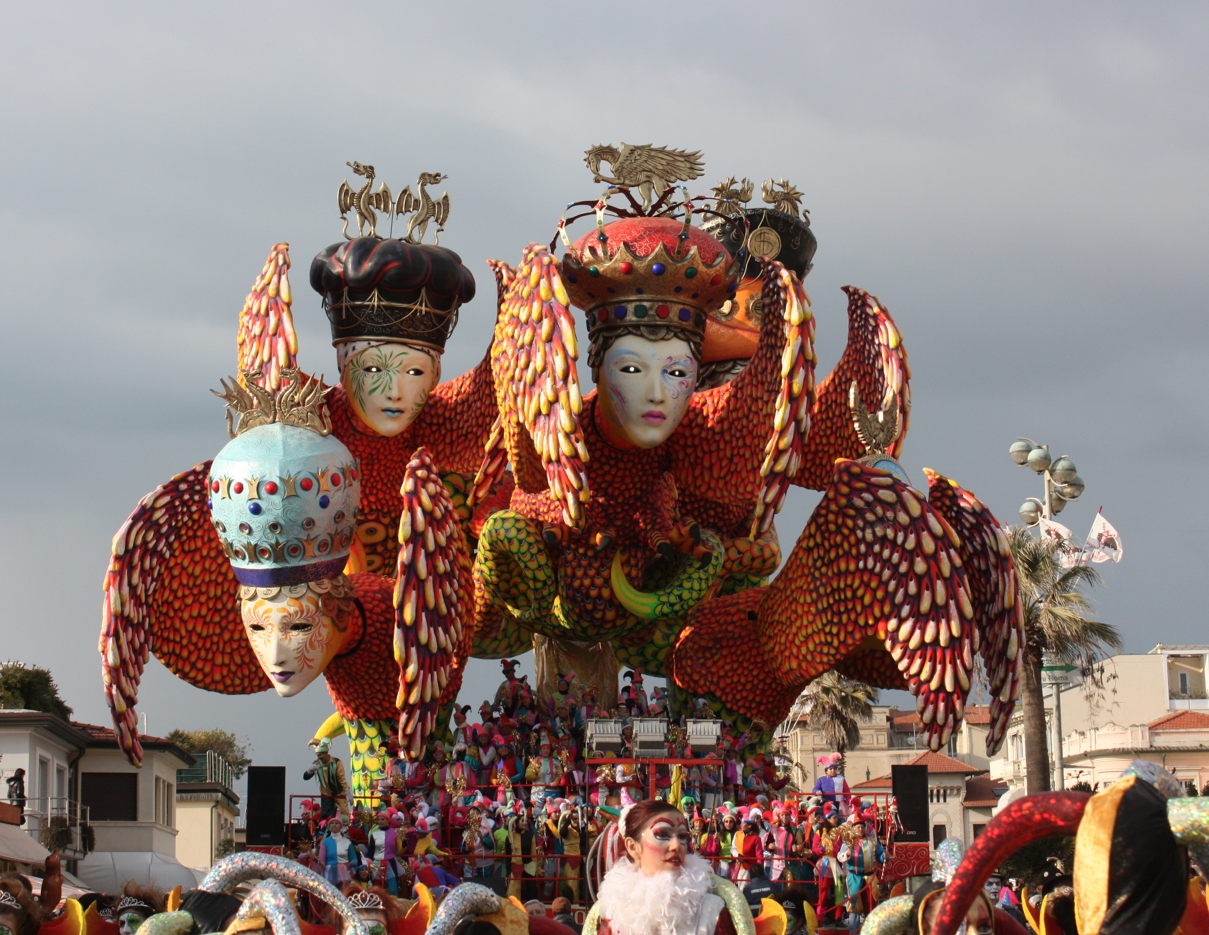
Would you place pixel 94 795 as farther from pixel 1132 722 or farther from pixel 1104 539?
pixel 1132 722

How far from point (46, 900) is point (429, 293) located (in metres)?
9.44

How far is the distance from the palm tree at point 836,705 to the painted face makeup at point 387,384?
15.9m

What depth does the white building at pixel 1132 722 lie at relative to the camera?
135ft

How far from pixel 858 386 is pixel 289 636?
283 inches

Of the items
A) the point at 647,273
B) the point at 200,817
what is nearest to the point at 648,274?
the point at 647,273

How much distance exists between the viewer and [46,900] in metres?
9.23

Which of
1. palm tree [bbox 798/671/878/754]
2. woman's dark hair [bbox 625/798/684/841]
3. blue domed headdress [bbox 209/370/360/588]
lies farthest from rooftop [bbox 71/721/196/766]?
woman's dark hair [bbox 625/798/684/841]

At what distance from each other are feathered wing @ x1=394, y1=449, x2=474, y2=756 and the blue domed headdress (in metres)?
0.86

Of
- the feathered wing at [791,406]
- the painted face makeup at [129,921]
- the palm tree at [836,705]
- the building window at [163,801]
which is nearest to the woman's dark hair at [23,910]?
the painted face makeup at [129,921]

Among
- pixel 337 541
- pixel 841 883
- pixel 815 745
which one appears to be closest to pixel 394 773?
pixel 337 541

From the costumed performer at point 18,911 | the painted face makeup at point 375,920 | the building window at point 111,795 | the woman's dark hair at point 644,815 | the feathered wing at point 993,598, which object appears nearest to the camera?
the woman's dark hair at point 644,815

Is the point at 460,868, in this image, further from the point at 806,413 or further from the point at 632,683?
the point at 806,413

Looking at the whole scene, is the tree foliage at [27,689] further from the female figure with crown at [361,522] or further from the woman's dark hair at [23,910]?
the woman's dark hair at [23,910]

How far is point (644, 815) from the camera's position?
5.85m
